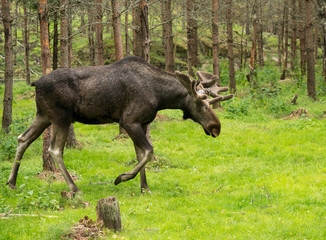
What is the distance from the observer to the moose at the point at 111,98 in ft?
27.6

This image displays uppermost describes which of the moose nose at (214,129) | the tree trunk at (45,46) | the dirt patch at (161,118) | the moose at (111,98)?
the tree trunk at (45,46)

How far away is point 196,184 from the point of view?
973 centimetres

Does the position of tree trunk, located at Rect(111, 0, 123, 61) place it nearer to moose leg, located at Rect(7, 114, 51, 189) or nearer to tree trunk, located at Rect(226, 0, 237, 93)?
moose leg, located at Rect(7, 114, 51, 189)

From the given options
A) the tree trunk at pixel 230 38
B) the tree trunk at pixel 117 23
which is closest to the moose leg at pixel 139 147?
the tree trunk at pixel 117 23

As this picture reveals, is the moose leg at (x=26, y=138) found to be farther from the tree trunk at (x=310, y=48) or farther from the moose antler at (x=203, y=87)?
the tree trunk at (x=310, y=48)

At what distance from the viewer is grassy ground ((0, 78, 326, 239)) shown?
6750 mm

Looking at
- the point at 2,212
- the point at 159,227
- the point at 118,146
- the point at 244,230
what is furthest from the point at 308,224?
the point at 118,146

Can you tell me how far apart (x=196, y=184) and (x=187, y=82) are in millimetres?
2549

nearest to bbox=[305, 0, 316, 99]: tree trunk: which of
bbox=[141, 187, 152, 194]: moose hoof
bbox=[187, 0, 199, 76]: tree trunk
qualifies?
bbox=[187, 0, 199, 76]: tree trunk

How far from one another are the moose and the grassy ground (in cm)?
97

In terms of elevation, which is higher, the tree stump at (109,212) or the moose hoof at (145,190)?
the tree stump at (109,212)

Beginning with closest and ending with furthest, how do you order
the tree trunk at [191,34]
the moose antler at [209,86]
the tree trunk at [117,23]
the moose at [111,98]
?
the moose at [111,98] < the moose antler at [209,86] < the tree trunk at [117,23] < the tree trunk at [191,34]

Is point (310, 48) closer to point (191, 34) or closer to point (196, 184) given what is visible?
point (191, 34)

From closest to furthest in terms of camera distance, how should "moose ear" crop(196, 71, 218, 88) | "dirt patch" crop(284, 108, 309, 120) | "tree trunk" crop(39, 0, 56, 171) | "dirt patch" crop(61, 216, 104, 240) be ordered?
"dirt patch" crop(61, 216, 104, 240) < "moose ear" crop(196, 71, 218, 88) < "tree trunk" crop(39, 0, 56, 171) < "dirt patch" crop(284, 108, 309, 120)
